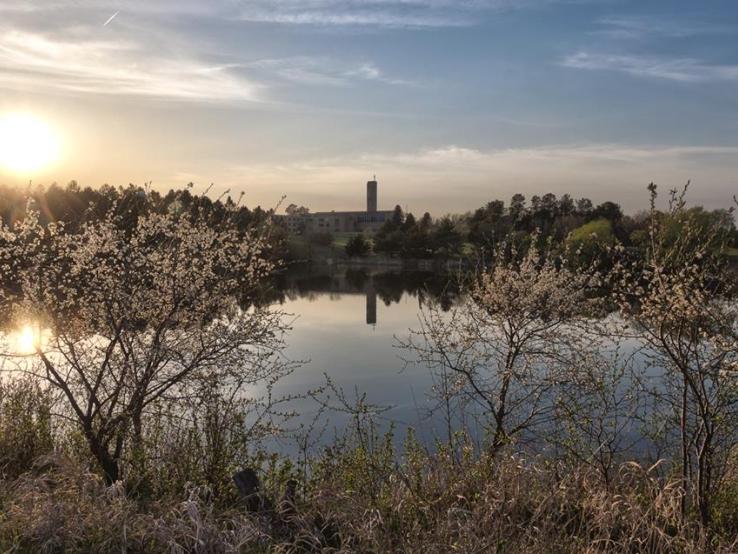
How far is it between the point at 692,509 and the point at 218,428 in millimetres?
5589

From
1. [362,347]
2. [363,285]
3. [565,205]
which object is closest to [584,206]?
[565,205]

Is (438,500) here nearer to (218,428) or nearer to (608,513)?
(608,513)

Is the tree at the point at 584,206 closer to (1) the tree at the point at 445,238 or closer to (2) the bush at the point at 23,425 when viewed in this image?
(1) the tree at the point at 445,238

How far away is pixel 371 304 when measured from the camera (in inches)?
1822

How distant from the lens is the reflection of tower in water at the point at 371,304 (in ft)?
123

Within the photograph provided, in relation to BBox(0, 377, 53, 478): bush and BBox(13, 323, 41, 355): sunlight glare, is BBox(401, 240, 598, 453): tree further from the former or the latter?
BBox(0, 377, 53, 478): bush

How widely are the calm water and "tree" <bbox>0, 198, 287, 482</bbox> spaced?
2274mm

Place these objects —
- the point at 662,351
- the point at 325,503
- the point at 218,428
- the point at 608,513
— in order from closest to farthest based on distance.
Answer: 1. the point at 608,513
2. the point at 325,503
3. the point at 662,351
4. the point at 218,428

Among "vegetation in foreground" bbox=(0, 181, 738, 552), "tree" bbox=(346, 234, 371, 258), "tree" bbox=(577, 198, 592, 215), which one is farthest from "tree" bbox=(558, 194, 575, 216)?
"vegetation in foreground" bbox=(0, 181, 738, 552)

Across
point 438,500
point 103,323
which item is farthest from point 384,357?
point 438,500

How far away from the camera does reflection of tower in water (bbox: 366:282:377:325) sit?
37.6 m

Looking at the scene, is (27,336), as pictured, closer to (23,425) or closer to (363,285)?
(23,425)

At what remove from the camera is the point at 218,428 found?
8.67 metres

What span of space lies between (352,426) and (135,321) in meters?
3.40
